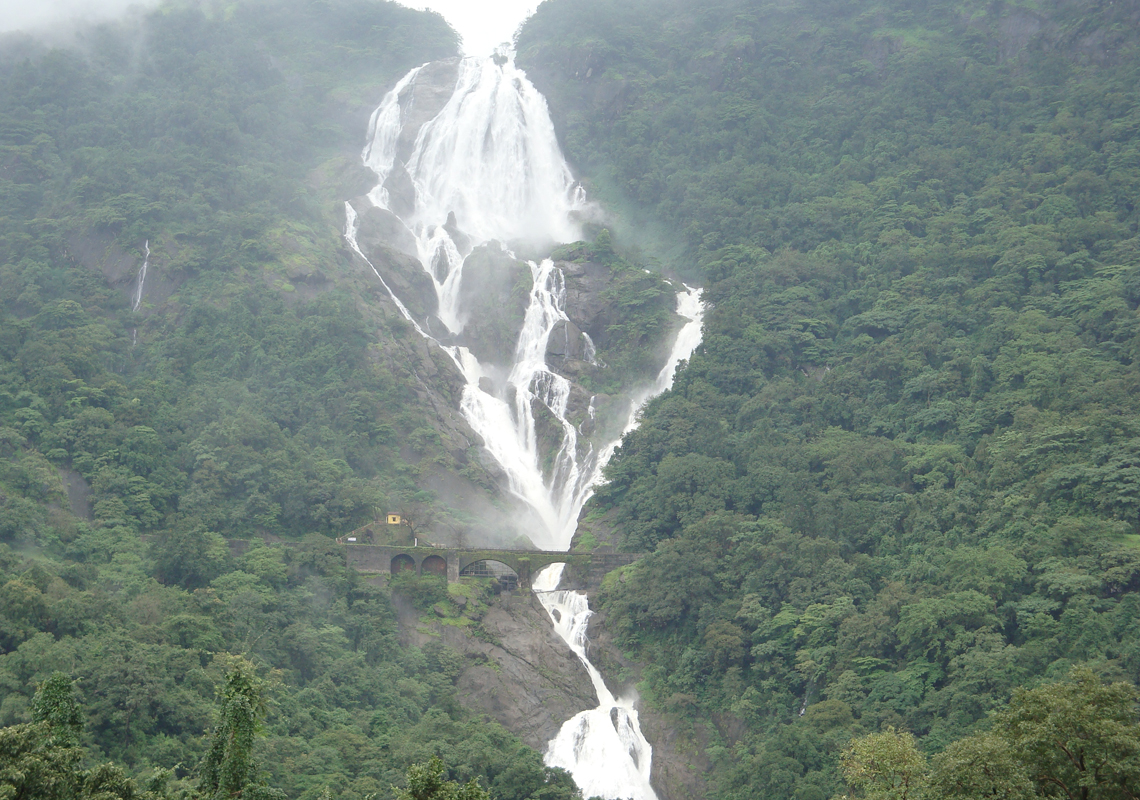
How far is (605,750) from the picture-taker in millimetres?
44562

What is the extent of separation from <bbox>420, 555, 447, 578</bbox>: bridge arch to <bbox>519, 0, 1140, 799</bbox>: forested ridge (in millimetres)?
8058

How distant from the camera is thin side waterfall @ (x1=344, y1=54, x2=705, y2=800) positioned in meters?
45.8

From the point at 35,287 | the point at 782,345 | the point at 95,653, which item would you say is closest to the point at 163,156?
the point at 35,287

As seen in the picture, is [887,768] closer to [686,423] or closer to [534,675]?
[534,675]

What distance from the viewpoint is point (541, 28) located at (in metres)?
102

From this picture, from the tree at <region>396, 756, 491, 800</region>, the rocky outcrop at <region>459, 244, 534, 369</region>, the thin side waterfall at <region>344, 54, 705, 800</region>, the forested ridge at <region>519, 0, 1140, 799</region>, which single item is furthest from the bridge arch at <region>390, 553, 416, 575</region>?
the tree at <region>396, 756, 491, 800</region>

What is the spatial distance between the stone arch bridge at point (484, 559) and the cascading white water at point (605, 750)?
17.1ft

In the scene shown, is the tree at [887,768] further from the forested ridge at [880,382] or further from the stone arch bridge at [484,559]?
the stone arch bridge at [484,559]

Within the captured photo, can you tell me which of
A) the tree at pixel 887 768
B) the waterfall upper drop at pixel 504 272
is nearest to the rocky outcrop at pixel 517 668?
the waterfall upper drop at pixel 504 272

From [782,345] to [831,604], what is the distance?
20.2 metres

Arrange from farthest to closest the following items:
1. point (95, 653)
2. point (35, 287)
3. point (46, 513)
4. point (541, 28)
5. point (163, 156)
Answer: point (541, 28)
point (163, 156)
point (35, 287)
point (46, 513)
point (95, 653)

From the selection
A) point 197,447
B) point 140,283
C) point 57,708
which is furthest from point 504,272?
point 57,708

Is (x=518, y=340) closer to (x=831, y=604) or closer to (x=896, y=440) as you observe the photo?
(x=896, y=440)

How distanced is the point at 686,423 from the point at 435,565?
14685 millimetres
